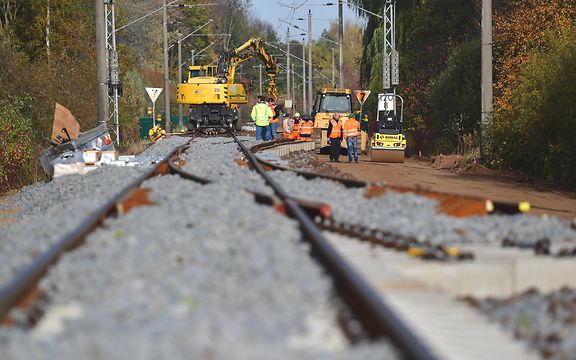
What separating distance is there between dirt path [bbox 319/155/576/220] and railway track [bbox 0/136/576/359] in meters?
6.14

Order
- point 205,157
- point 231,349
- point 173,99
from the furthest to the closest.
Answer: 1. point 173,99
2. point 205,157
3. point 231,349

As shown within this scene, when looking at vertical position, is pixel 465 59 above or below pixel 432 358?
above

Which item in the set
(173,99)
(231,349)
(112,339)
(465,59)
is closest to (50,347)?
(112,339)

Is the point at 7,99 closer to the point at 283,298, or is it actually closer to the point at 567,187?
the point at 567,187

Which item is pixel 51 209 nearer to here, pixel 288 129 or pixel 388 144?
pixel 388 144

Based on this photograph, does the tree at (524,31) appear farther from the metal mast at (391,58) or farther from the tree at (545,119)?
the metal mast at (391,58)

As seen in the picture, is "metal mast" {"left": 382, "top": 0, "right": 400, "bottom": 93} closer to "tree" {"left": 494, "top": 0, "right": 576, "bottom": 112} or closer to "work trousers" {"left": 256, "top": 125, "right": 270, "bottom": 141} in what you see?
"tree" {"left": 494, "top": 0, "right": 576, "bottom": 112}

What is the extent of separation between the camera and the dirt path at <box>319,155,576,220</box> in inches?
792

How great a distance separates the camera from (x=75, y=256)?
8.08 meters

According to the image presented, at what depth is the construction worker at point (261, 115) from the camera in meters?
36.0

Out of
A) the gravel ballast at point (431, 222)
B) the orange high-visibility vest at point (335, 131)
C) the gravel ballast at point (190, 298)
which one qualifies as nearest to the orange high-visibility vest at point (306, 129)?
the orange high-visibility vest at point (335, 131)

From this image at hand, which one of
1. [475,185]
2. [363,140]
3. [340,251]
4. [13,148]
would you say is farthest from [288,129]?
[340,251]

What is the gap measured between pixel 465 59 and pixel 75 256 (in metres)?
35.0

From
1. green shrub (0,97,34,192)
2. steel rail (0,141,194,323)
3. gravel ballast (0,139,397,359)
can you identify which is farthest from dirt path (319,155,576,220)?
gravel ballast (0,139,397,359)
